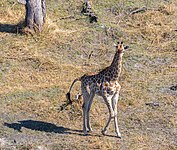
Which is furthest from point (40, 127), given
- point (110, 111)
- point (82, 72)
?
point (82, 72)

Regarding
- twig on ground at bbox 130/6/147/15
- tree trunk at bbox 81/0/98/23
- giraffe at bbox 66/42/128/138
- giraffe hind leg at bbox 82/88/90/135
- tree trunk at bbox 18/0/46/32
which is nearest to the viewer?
giraffe at bbox 66/42/128/138

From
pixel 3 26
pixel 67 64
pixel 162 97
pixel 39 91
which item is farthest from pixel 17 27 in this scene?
pixel 162 97

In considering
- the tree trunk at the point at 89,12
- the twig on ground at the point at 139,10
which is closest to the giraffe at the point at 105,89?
the tree trunk at the point at 89,12

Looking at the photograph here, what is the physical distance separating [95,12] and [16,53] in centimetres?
347

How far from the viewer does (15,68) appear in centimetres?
1447

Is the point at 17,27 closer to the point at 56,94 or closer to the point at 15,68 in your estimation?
the point at 15,68

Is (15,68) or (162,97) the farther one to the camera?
(15,68)

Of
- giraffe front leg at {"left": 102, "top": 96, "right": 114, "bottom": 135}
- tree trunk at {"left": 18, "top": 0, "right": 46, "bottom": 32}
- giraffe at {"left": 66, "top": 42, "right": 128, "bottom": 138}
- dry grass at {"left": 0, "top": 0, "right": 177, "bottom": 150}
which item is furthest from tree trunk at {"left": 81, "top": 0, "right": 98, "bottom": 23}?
giraffe front leg at {"left": 102, "top": 96, "right": 114, "bottom": 135}

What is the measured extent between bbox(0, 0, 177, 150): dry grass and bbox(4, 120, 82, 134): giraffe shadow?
0.02 m

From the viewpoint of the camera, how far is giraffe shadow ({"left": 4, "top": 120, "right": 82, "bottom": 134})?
462 inches

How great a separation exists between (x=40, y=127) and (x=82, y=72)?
3.00 m

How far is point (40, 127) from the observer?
11.8 metres

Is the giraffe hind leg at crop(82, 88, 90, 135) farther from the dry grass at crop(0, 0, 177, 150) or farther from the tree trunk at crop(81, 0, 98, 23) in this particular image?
the tree trunk at crop(81, 0, 98, 23)

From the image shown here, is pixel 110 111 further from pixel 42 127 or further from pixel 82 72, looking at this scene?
pixel 82 72
